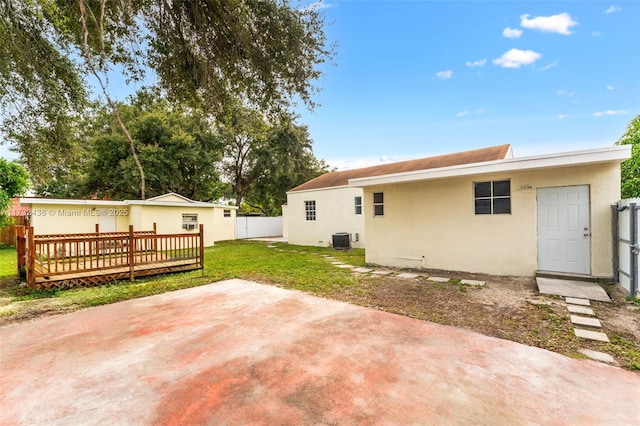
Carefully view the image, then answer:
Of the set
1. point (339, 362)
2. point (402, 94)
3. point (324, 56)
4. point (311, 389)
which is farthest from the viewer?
point (402, 94)

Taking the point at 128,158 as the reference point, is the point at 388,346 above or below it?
below

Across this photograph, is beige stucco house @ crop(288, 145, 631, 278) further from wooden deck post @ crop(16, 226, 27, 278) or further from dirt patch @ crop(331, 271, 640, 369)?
wooden deck post @ crop(16, 226, 27, 278)

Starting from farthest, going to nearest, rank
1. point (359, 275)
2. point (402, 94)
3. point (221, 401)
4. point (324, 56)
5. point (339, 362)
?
point (402, 94) → point (359, 275) → point (324, 56) → point (339, 362) → point (221, 401)

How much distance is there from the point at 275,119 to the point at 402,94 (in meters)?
6.80

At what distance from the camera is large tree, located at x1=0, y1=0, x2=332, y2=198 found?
459 cm

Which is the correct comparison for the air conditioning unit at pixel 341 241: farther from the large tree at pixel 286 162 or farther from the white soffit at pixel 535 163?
the large tree at pixel 286 162

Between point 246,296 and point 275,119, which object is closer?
point 246,296

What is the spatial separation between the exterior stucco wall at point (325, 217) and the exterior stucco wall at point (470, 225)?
4.39 metres

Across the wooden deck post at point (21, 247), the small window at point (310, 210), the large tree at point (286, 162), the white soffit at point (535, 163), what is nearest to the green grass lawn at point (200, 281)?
the wooden deck post at point (21, 247)

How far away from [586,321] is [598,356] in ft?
3.71

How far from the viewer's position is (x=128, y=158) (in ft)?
56.1

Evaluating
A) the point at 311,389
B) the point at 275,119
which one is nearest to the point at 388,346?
the point at 311,389

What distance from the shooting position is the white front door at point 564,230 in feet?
19.0

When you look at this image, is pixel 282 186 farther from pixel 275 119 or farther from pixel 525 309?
pixel 525 309
